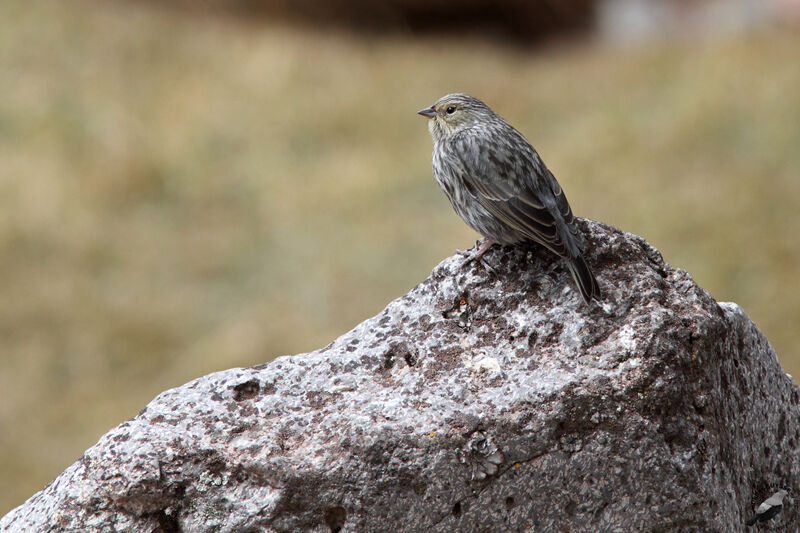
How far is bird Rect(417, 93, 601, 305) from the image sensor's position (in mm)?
3248

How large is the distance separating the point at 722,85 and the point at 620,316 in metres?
8.08

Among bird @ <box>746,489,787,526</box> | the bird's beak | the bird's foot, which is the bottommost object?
bird @ <box>746,489,787,526</box>

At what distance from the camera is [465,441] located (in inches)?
111

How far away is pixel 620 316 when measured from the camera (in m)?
3.06

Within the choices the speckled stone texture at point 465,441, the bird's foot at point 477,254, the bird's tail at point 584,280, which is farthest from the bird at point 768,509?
the bird's foot at point 477,254

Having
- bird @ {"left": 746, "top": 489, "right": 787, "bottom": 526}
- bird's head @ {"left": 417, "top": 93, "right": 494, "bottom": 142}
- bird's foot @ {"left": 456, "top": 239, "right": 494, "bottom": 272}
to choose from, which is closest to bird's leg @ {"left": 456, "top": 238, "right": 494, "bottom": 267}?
bird's foot @ {"left": 456, "top": 239, "right": 494, "bottom": 272}

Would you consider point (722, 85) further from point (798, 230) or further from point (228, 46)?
point (228, 46)

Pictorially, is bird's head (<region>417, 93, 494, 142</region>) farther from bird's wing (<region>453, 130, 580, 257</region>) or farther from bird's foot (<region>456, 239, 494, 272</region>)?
bird's foot (<region>456, 239, 494, 272</region>)

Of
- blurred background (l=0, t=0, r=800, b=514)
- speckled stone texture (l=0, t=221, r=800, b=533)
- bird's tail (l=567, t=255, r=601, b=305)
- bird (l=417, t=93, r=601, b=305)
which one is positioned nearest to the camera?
speckled stone texture (l=0, t=221, r=800, b=533)

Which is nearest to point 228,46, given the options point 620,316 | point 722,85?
point 722,85

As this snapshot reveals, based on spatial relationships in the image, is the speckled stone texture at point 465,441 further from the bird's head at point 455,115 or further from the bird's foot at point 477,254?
the bird's head at point 455,115

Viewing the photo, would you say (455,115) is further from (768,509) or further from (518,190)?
(768,509)

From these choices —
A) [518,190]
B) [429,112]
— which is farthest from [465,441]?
[429,112]

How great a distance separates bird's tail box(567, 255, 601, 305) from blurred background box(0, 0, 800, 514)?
4.90 m
